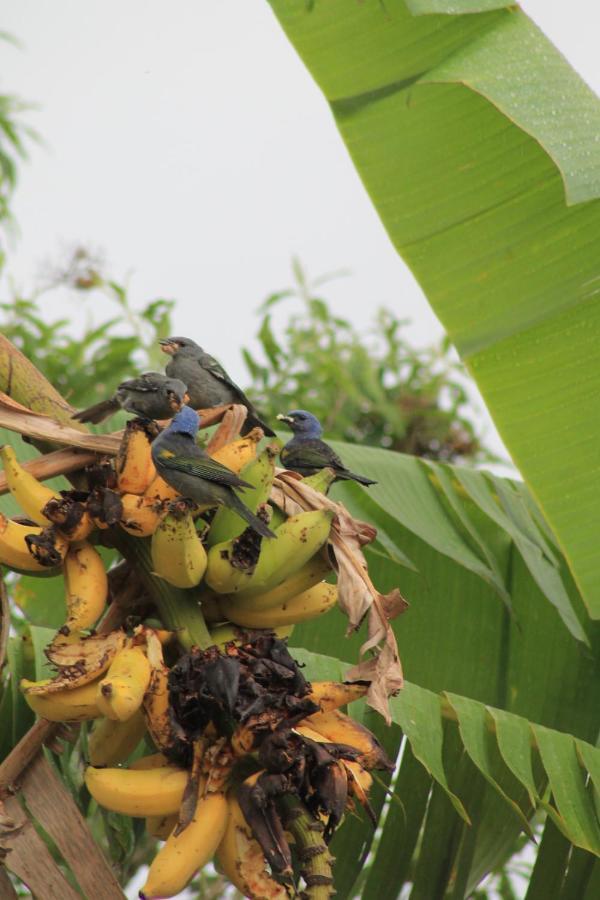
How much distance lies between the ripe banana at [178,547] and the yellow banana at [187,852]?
0.28 m

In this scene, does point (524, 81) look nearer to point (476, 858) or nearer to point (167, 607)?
point (167, 607)

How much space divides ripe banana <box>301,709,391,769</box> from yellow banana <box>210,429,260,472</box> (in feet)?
1.25

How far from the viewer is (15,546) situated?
5.04ft

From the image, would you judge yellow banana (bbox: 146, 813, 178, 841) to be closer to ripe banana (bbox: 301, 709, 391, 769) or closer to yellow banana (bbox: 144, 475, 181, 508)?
ripe banana (bbox: 301, 709, 391, 769)

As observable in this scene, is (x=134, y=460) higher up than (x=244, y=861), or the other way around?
(x=134, y=460)

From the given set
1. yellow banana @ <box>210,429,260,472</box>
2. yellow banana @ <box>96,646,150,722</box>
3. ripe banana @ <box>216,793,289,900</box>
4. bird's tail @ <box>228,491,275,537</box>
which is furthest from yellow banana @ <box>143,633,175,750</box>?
yellow banana @ <box>210,429,260,472</box>

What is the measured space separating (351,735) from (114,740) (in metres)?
0.34

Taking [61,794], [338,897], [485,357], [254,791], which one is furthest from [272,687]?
[485,357]

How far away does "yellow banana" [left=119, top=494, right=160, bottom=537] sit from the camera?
60.0 inches

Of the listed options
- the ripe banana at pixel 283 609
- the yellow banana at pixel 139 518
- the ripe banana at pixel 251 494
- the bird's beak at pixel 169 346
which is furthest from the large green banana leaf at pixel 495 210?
the yellow banana at pixel 139 518

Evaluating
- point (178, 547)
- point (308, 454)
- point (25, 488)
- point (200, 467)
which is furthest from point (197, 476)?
point (308, 454)

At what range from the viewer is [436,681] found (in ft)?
9.00

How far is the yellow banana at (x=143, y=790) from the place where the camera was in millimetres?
1399

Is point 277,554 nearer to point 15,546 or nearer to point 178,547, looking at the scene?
point 178,547
